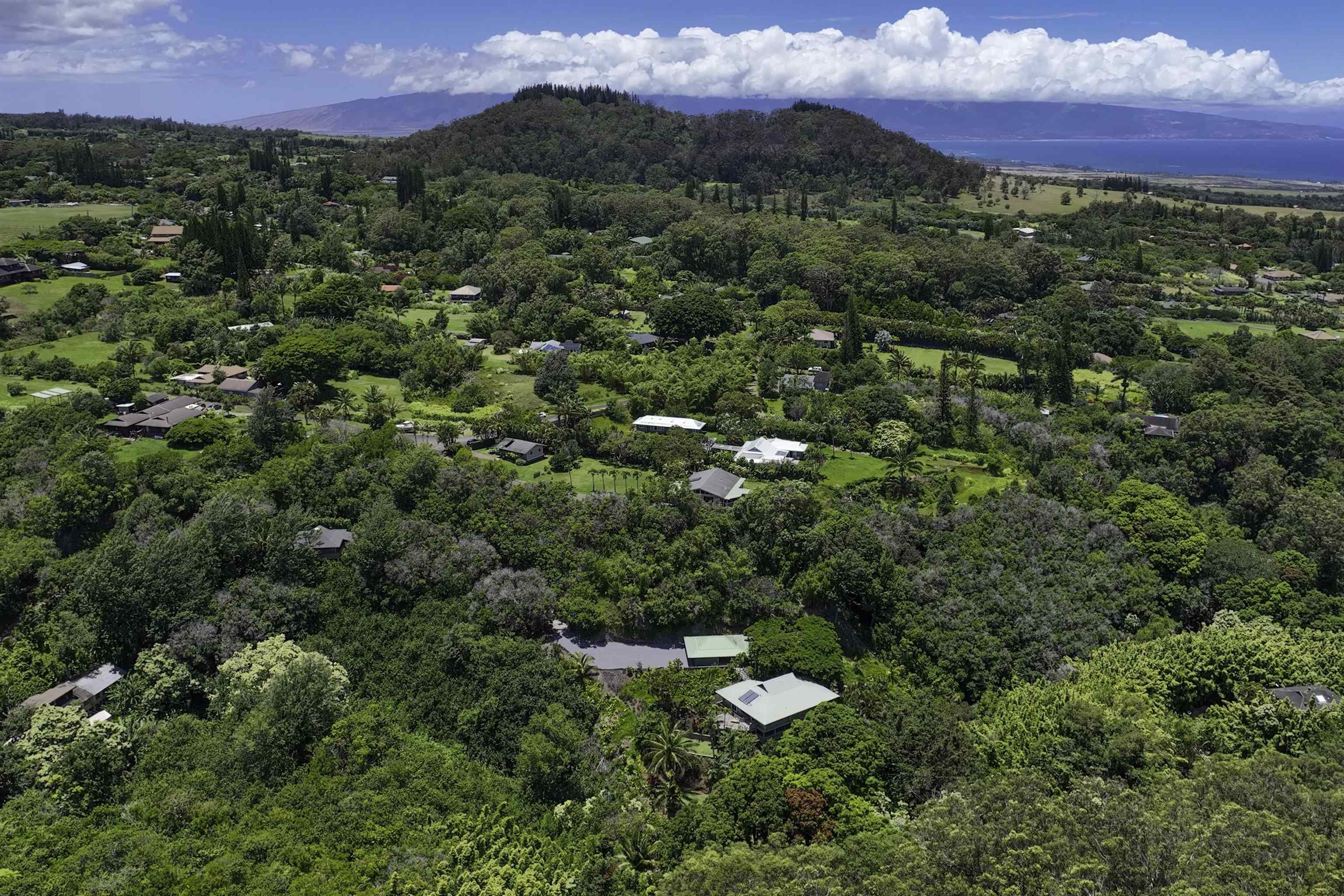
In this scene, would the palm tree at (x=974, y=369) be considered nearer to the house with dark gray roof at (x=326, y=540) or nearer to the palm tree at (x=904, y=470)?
the palm tree at (x=904, y=470)

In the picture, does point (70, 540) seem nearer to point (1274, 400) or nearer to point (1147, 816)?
point (1147, 816)


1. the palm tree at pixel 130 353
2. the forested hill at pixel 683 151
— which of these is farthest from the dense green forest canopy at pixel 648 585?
the forested hill at pixel 683 151

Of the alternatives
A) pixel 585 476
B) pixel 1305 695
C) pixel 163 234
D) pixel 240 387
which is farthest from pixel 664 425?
pixel 163 234

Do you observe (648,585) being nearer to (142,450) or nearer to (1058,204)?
(142,450)

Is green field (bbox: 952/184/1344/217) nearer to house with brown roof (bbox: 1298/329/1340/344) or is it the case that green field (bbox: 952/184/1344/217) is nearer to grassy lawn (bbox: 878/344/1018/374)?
house with brown roof (bbox: 1298/329/1340/344)

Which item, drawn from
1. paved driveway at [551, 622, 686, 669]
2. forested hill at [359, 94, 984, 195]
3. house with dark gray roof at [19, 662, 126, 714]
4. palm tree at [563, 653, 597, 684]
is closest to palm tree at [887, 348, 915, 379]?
paved driveway at [551, 622, 686, 669]

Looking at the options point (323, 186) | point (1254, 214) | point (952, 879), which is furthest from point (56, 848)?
point (1254, 214)
